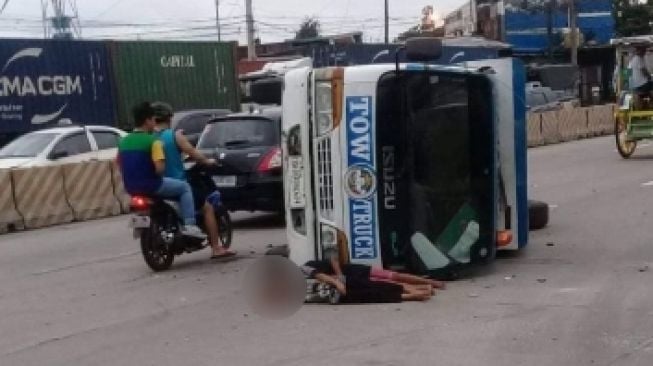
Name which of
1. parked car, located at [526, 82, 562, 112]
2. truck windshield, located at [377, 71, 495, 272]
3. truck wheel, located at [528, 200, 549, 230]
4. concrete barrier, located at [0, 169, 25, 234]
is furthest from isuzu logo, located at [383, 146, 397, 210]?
parked car, located at [526, 82, 562, 112]

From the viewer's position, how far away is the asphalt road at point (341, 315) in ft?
24.5

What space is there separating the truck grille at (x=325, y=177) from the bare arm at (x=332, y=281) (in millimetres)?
622

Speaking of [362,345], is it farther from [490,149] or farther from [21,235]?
[21,235]

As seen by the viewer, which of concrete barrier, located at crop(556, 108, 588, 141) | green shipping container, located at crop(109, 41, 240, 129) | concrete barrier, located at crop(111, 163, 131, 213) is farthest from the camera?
concrete barrier, located at crop(556, 108, 588, 141)

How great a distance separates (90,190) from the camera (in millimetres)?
18531

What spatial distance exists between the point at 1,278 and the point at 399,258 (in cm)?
474

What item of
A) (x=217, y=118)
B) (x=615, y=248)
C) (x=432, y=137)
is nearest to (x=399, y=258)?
(x=432, y=137)

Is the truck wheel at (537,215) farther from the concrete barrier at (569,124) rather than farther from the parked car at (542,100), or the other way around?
the parked car at (542,100)

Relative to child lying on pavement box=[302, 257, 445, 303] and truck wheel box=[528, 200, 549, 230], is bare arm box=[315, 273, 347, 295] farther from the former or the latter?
truck wheel box=[528, 200, 549, 230]

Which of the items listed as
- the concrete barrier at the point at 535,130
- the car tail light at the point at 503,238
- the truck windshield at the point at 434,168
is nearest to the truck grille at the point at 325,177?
the truck windshield at the point at 434,168

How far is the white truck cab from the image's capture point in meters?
9.52

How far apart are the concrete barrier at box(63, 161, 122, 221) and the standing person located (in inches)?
414

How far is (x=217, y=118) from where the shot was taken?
51.7 feet

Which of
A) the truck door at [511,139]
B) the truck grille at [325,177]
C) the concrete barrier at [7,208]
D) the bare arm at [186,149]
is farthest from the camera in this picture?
the concrete barrier at [7,208]
